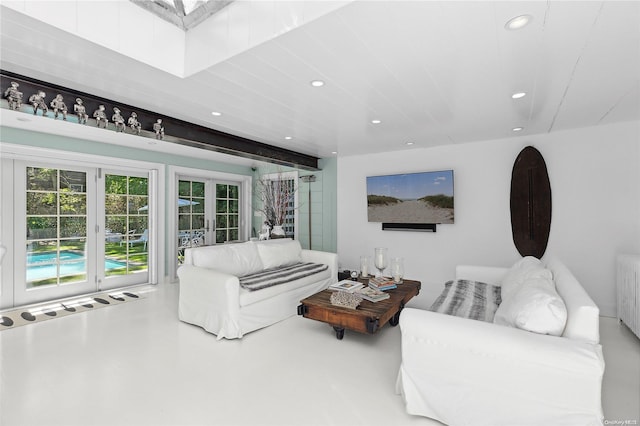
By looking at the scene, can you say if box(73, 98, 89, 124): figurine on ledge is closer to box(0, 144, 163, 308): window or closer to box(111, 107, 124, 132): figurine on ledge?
box(111, 107, 124, 132): figurine on ledge

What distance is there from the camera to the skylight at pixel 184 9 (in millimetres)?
1902

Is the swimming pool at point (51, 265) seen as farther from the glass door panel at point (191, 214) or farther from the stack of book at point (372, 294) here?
the stack of book at point (372, 294)

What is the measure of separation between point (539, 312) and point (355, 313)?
1334mm

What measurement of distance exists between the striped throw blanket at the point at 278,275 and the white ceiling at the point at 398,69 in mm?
1710

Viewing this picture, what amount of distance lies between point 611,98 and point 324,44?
2681 mm

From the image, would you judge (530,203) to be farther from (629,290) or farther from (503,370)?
(503,370)

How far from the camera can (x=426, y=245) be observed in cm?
471

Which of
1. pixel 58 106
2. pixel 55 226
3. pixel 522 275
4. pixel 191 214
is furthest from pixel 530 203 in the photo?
pixel 55 226

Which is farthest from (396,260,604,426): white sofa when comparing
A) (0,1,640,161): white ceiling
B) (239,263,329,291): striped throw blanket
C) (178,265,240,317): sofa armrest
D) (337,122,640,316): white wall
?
(337,122,640,316): white wall

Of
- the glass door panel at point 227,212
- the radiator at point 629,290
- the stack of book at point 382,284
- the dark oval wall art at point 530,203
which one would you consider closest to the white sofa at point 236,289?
the stack of book at point 382,284

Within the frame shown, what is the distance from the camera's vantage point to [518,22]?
1550mm

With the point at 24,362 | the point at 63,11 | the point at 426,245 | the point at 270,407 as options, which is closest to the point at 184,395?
the point at 270,407

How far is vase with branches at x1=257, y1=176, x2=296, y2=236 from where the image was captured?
6152mm

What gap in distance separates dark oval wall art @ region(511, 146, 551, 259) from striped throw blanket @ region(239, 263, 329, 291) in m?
2.62
